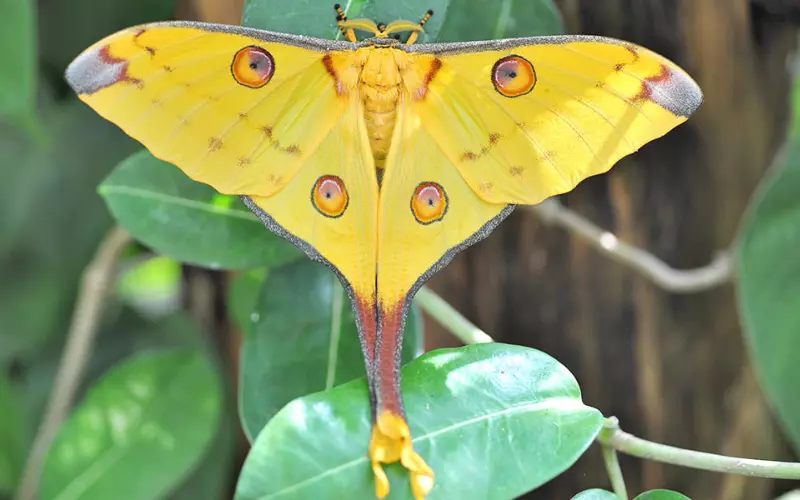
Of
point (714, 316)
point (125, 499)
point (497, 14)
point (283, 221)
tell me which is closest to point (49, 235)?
point (125, 499)

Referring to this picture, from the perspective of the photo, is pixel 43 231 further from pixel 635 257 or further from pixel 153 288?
pixel 635 257

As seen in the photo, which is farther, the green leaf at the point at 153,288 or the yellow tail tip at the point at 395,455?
the green leaf at the point at 153,288

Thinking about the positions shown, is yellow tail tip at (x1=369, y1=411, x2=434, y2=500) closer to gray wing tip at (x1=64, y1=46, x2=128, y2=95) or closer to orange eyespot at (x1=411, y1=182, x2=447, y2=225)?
orange eyespot at (x1=411, y1=182, x2=447, y2=225)

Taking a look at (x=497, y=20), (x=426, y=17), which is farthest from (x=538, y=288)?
(x=426, y=17)

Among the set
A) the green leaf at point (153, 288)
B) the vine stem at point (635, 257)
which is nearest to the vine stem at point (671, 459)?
the vine stem at point (635, 257)

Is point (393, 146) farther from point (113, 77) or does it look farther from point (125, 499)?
point (125, 499)

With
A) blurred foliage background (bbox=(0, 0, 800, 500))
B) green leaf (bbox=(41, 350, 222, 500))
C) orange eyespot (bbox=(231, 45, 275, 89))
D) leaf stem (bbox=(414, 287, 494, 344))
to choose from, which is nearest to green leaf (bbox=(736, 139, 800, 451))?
blurred foliage background (bbox=(0, 0, 800, 500))

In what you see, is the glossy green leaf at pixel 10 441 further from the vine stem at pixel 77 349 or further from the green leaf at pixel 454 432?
the green leaf at pixel 454 432
